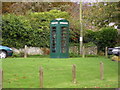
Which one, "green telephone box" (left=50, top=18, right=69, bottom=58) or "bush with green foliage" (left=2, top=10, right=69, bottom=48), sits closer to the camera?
"green telephone box" (left=50, top=18, right=69, bottom=58)

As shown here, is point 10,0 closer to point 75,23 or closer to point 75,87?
point 75,23

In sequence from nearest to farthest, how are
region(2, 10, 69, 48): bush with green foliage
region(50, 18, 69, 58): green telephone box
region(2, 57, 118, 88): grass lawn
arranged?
region(2, 57, 118, 88): grass lawn
region(50, 18, 69, 58): green telephone box
region(2, 10, 69, 48): bush with green foliage

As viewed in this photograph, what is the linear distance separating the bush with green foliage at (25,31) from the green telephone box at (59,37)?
504 centimetres

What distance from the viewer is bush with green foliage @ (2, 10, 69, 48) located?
3055cm

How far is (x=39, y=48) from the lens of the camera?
106 feet

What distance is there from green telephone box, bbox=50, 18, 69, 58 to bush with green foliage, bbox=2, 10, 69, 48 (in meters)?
5.04

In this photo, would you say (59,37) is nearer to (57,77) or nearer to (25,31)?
(25,31)

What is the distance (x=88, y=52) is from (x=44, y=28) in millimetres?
4756

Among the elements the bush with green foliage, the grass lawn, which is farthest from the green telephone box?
the grass lawn

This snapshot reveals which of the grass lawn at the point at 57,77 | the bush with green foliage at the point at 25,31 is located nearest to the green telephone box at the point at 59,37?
the bush with green foliage at the point at 25,31

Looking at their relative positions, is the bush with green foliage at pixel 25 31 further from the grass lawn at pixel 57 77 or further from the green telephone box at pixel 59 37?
the grass lawn at pixel 57 77

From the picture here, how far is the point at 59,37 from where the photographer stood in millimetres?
26266

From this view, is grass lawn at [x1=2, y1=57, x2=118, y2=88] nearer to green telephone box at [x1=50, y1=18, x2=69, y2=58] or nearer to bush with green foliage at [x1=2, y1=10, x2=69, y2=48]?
green telephone box at [x1=50, y1=18, x2=69, y2=58]

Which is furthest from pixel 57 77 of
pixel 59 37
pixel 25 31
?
pixel 25 31
